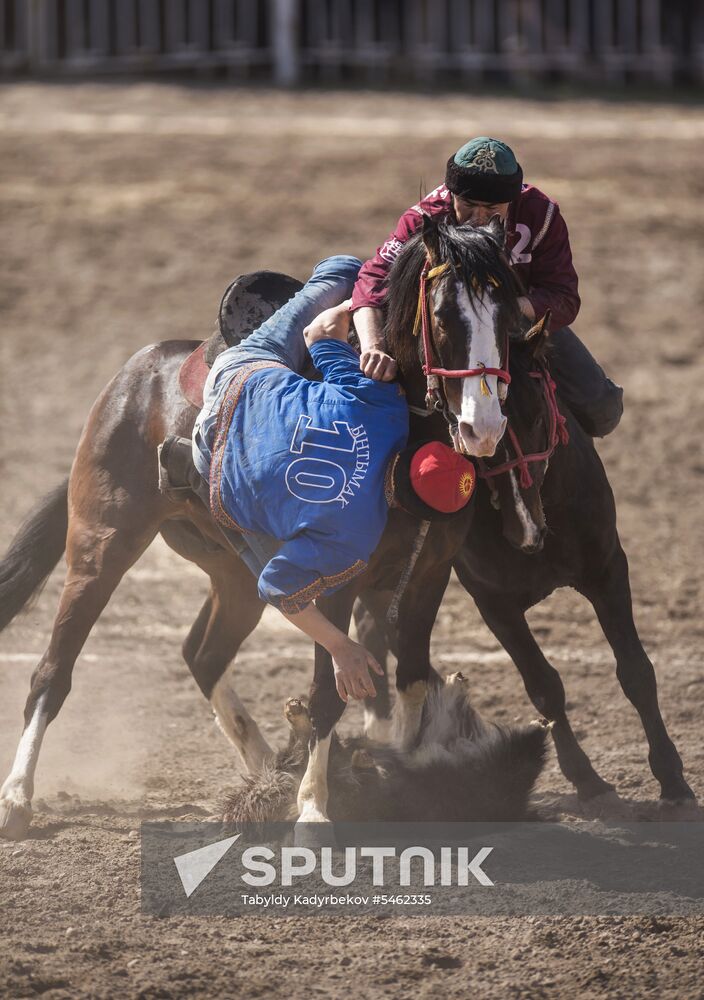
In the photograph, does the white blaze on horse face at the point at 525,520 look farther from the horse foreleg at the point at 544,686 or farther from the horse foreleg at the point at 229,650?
the horse foreleg at the point at 229,650

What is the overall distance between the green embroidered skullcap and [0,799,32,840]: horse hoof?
271 centimetres

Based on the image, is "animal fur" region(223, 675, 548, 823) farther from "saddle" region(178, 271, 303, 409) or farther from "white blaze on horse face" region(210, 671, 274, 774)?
"saddle" region(178, 271, 303, 409)

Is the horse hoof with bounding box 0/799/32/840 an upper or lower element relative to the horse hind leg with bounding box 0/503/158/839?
lower

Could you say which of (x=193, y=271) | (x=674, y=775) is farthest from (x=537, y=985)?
(x=193, y=271)

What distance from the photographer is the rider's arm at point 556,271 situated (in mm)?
4781

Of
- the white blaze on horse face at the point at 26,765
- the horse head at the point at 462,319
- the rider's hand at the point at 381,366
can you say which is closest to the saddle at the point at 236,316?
the rider's hand at the point at 381,366

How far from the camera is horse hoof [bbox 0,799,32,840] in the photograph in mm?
5000

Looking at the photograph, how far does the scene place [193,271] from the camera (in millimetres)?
11562

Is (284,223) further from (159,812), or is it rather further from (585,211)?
(159,812)

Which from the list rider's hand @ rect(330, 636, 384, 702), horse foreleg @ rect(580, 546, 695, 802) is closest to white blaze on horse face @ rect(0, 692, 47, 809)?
rider's hand @ rect(330, 636, 384, 702)

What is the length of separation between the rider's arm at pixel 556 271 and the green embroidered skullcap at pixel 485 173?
0.31m

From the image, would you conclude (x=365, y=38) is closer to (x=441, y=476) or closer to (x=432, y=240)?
(x=432, y=240)

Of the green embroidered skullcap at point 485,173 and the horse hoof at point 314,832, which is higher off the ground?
the green embroidered skullcap at point 485,173

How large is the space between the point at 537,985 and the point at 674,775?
1398 millimetres
